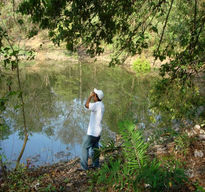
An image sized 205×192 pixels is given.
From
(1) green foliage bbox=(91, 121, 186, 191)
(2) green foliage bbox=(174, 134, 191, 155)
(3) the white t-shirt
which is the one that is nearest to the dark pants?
(3) the white t-shirt

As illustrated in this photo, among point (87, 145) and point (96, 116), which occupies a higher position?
point (96, 116)

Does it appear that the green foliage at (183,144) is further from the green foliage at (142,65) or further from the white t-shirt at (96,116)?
the green foliage at (142,65)

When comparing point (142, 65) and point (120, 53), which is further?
point (142, 65)

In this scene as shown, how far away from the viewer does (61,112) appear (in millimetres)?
13094

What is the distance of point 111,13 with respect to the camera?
4.49 meters

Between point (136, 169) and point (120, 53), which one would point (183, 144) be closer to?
point (136, 169)

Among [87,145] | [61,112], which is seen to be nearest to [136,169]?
[87,145]

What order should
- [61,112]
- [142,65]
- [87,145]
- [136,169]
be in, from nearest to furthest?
[136,169], [87,145], [61,112], [142,65]

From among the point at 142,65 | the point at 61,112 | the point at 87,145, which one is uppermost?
the point at 87,145

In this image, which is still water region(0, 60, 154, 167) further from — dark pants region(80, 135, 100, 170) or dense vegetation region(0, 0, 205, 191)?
dense vegetation region(0, 0, 205, 191)

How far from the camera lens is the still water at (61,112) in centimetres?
863

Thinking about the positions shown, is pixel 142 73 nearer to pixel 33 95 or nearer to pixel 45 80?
pixel 45 80

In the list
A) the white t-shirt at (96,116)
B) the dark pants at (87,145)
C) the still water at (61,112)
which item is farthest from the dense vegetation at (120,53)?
the still water at (61,112)

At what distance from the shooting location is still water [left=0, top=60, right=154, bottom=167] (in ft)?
28.3
